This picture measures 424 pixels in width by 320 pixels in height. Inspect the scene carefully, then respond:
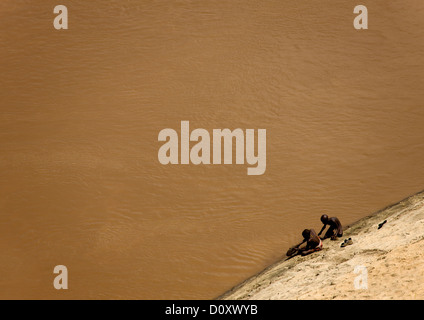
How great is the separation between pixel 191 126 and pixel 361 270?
4.75 meters

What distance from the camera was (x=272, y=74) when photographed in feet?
35.2

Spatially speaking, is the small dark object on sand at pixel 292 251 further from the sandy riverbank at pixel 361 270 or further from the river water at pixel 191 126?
the river water at pixel 191 126

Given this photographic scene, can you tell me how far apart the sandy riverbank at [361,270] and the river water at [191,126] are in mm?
639

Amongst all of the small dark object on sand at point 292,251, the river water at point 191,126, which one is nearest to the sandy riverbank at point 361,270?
the small dark object on sand at point 292,251

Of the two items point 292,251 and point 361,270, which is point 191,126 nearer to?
point 292,251

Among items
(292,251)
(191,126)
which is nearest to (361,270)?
(292,251)

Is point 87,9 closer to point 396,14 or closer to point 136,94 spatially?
point 136,94

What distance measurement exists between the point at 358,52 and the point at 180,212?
5.50 meters

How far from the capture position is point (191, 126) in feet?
31.7

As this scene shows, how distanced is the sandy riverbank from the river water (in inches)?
25.2

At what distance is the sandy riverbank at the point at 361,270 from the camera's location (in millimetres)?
5328

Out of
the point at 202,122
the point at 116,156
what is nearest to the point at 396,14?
the point at 202,122

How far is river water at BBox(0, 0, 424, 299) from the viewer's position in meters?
7.64

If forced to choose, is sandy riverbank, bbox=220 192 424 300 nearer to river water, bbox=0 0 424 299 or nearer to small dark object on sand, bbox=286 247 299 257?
small dark object on sand, bbox=286 247 299 257
